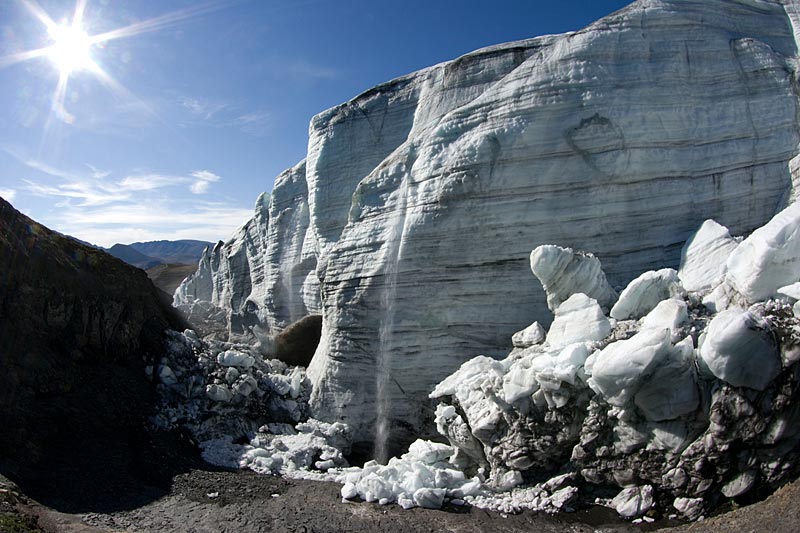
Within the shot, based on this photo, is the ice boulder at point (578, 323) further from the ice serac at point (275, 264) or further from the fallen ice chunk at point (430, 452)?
the ice serac at point (275, 264)

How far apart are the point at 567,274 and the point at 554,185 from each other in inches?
102

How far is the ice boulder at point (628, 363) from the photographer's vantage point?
8023 mm

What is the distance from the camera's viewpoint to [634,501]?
8.41m

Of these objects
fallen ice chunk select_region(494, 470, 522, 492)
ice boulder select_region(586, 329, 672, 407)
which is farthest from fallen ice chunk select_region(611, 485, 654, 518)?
fallen ice chunk select_region(494, 470, 522, 492)

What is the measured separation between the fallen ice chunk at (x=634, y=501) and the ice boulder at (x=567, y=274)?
3.56 metres

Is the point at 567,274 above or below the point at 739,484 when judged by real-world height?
above

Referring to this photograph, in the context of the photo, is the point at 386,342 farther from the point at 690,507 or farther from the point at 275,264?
the point at 275,264

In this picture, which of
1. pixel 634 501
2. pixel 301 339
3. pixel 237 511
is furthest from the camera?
pixel 301 339

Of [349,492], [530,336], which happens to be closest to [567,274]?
[530,336]

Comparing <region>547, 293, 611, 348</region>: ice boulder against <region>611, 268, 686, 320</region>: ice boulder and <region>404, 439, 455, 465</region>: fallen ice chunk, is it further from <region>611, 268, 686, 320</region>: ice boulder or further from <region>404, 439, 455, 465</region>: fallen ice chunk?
<region>404, 439, 455, 465</region>: fallen ice chunk

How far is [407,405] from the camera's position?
1300cm

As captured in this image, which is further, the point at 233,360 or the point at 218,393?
the point at 233,360

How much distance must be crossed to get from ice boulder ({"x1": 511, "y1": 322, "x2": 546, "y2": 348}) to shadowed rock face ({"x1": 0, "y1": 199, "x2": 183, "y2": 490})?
852 centimetres

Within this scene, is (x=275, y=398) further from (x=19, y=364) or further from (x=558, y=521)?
(x=558, y=521)
